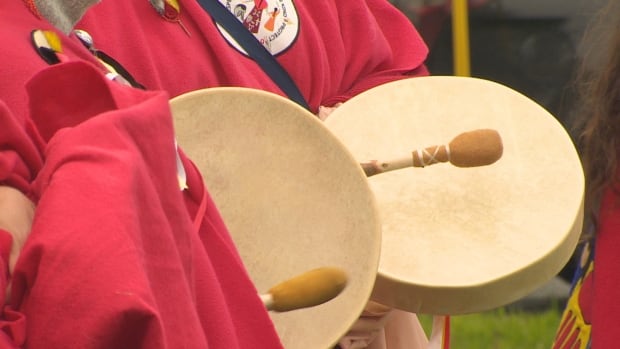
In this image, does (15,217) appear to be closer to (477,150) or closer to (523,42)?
(477,150)

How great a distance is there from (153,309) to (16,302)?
0.13m

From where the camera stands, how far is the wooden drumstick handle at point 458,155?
1.94 m

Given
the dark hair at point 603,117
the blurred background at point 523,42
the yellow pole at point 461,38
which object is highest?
the dark hair at point 603,117

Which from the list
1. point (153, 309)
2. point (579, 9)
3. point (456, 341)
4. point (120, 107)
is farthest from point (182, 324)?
point (579, 9)

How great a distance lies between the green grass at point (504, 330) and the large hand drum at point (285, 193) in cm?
253

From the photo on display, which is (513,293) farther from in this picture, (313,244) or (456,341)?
(456,341)

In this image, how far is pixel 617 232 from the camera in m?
2.43

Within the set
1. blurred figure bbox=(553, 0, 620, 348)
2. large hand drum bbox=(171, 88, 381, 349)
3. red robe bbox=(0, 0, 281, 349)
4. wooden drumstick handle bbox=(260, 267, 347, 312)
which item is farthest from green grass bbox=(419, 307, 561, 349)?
red robe bbox=(0, 0, 281, 349)

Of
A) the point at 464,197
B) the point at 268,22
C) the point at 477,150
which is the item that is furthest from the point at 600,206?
the point at 268,22

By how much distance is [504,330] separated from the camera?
452cm

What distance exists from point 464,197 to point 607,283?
455 mm

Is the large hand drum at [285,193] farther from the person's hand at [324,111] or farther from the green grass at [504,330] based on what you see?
the green grass at [504,330]

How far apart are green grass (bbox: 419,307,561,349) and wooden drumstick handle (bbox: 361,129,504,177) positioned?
2351mm

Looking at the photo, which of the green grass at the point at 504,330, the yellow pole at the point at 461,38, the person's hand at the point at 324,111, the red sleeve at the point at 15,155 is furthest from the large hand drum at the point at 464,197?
the yellow pole at the point at 461,38
